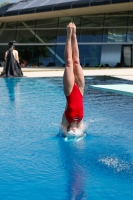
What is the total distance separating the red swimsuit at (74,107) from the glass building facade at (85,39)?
2562 cm

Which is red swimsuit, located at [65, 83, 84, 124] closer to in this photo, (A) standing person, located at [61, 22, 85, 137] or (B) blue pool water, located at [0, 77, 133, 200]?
(A) standing person, located at [61, 22, 85, 137]

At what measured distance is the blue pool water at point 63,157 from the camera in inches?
144

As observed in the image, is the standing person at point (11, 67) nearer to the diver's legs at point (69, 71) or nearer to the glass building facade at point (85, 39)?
the diver's legs at point (69, 71)

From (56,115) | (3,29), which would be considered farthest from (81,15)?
(56,115)

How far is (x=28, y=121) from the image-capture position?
6996mm

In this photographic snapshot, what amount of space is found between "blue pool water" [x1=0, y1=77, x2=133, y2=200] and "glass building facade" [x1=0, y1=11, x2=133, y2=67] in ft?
77.5

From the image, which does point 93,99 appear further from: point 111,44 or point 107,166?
point 111,44

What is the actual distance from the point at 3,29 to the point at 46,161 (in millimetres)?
33650

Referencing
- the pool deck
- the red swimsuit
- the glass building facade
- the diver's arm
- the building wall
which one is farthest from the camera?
the building wall

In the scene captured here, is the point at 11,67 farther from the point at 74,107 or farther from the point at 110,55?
the point at 110,55

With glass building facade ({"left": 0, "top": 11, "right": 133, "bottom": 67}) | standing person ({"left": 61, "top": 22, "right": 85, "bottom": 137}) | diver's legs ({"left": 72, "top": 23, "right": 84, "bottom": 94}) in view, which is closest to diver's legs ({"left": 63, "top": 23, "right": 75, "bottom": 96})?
standing person ({"left": 61, "top": 22, "right": 85, "bottom": 137})

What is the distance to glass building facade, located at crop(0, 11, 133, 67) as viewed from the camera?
3139 cm

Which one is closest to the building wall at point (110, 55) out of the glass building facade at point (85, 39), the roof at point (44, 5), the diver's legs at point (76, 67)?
the glass building facade at point (85, 39)

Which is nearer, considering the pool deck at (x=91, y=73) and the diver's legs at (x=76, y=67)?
the diver's legs at (x=76, y=67)
